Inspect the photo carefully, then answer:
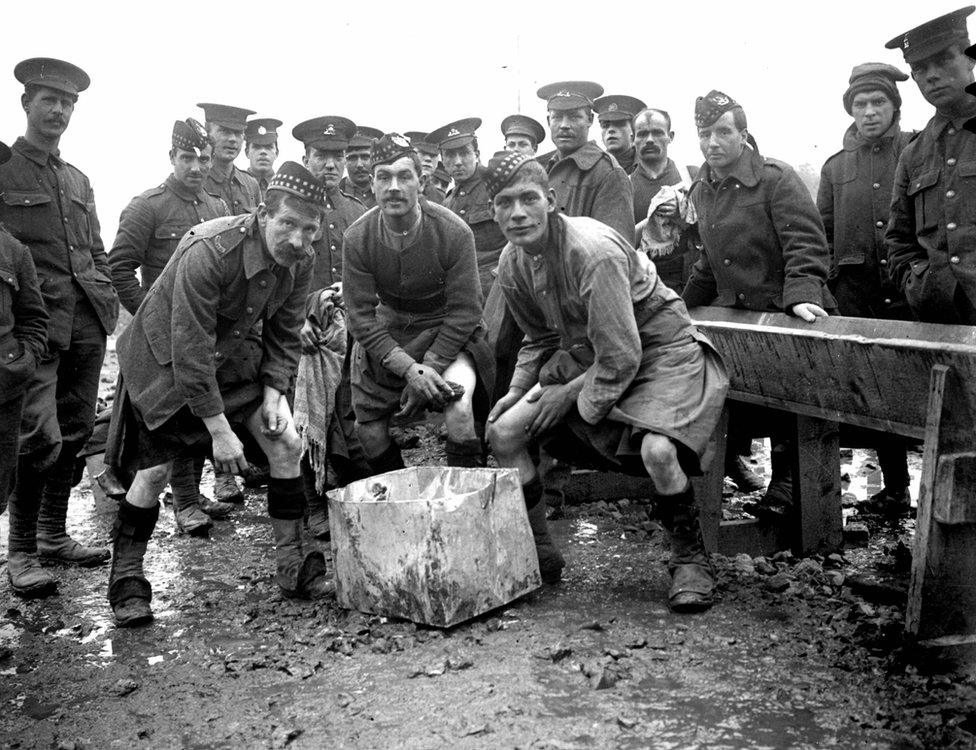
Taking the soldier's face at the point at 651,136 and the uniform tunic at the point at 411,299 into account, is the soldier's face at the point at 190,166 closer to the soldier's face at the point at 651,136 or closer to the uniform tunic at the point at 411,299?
the uniform tunic at the point at 411,299

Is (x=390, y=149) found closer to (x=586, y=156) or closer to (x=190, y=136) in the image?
(x=586, y=156)

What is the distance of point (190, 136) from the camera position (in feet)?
20.1

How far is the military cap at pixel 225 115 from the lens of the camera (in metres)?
6.68

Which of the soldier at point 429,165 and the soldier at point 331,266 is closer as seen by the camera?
the soldier at point 331,266

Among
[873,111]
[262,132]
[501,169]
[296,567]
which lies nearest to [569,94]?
[873,111]

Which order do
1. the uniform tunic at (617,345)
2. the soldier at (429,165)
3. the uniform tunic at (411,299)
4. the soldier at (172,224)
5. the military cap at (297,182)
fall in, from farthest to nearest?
the soldier at (429,165) < the soldier at (172,224) < the uniform tunic at (411,299) < the military cap at (297,182) < the uniform tunic at (617,345)

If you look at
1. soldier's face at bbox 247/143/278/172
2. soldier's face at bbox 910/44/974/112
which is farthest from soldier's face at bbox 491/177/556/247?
soldier's face at bbox 247/143/278/172

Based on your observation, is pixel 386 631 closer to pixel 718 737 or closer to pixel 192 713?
pixel 192 713

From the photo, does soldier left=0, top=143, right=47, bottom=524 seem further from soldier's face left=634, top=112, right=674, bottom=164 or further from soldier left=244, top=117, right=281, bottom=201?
soldier's face left=634, top=112, right=674, bottom=164

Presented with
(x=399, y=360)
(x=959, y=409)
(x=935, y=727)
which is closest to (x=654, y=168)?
(x=399, y=360)

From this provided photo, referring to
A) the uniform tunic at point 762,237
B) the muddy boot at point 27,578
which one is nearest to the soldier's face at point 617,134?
the uniform tunic at point 762,237

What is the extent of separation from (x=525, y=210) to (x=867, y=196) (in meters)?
2.39

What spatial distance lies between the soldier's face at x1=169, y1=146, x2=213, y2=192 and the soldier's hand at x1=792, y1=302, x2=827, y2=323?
3.66 m

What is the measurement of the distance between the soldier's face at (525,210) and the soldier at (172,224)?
2.79 meters
